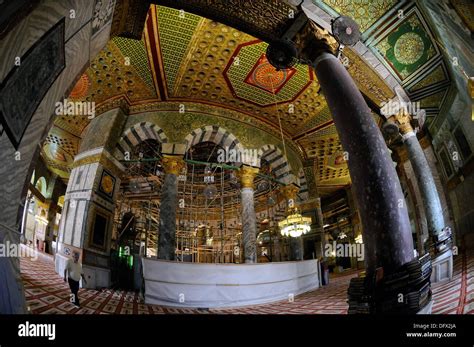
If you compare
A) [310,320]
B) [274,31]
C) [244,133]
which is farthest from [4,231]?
[244,133]

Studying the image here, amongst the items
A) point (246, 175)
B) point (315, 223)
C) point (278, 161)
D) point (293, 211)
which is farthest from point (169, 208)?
point (315, 223)

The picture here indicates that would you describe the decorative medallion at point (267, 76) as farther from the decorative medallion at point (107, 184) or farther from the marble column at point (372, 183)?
the decorative medallion at point (107, 184)

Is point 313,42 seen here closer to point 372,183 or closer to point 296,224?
point 372,183

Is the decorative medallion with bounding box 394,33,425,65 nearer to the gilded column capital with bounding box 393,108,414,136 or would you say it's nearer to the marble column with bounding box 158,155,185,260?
the gilded column capital with bounding box 393,108,414,136

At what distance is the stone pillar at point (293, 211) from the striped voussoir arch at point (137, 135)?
499cm

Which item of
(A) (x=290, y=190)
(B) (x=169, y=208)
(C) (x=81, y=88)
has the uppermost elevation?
(C) (x=81, y=88)

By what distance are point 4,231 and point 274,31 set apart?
16.0 ft

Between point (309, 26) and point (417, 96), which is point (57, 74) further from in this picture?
point (417, 96)

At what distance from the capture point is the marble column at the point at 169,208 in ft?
22.3

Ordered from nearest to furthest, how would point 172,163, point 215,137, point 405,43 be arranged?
point 405,43, point 172,163, point 215,137

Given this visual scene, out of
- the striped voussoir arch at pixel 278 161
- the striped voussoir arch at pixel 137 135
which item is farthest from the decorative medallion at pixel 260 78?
the striped voussoir arch at pixel 137 135

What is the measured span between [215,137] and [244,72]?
2.59 meters

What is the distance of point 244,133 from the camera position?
30.1 feet

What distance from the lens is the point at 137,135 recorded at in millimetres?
8469
